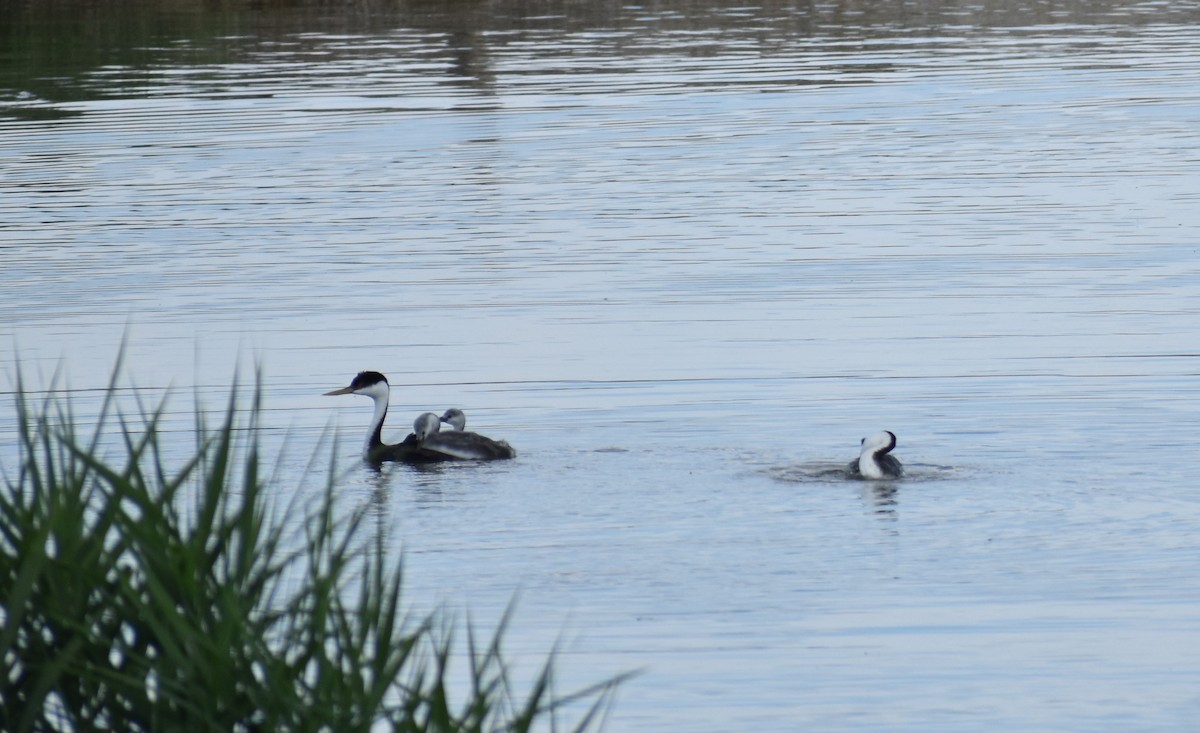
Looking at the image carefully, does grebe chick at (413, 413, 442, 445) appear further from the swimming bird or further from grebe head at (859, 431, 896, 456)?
grebe head at (859, 431, 896, 456)

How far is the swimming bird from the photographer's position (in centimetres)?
1063

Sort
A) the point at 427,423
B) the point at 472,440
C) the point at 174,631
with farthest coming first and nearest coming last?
1. the point at 427,423
2. the point at 472,440
3. the point at 174,631

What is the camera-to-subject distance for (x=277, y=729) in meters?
4.09

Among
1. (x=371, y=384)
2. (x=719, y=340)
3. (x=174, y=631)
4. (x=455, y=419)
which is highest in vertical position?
(x=174, y=631)

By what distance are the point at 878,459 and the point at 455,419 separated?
223cm

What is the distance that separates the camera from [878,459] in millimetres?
9516

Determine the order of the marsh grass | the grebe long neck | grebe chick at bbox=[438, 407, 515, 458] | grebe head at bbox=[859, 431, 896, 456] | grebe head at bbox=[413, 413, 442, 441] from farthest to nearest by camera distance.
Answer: the grebe long neck, grebe head at bbox=[413, 413, 442, 441], grebe chick at bbox=[438, 407, 515, 458], grebe head at bbox=[859, 431, 896, 456], the marsh grass

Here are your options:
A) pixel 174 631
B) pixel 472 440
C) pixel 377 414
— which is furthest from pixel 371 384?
pixel 174 631

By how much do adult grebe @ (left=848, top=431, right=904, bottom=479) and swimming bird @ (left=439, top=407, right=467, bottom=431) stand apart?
208 centimetres

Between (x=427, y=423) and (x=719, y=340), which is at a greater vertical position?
(x=427, y=423)

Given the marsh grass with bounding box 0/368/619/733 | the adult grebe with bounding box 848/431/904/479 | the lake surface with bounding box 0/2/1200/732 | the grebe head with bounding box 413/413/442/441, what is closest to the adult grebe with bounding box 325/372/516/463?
the grebe head with bounding box 413/413/442/441

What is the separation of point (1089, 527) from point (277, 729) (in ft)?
17.7

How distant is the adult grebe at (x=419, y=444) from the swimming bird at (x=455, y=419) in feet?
0.65

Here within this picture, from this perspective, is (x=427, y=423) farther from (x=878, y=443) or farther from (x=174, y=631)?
(x=174, y=631)
